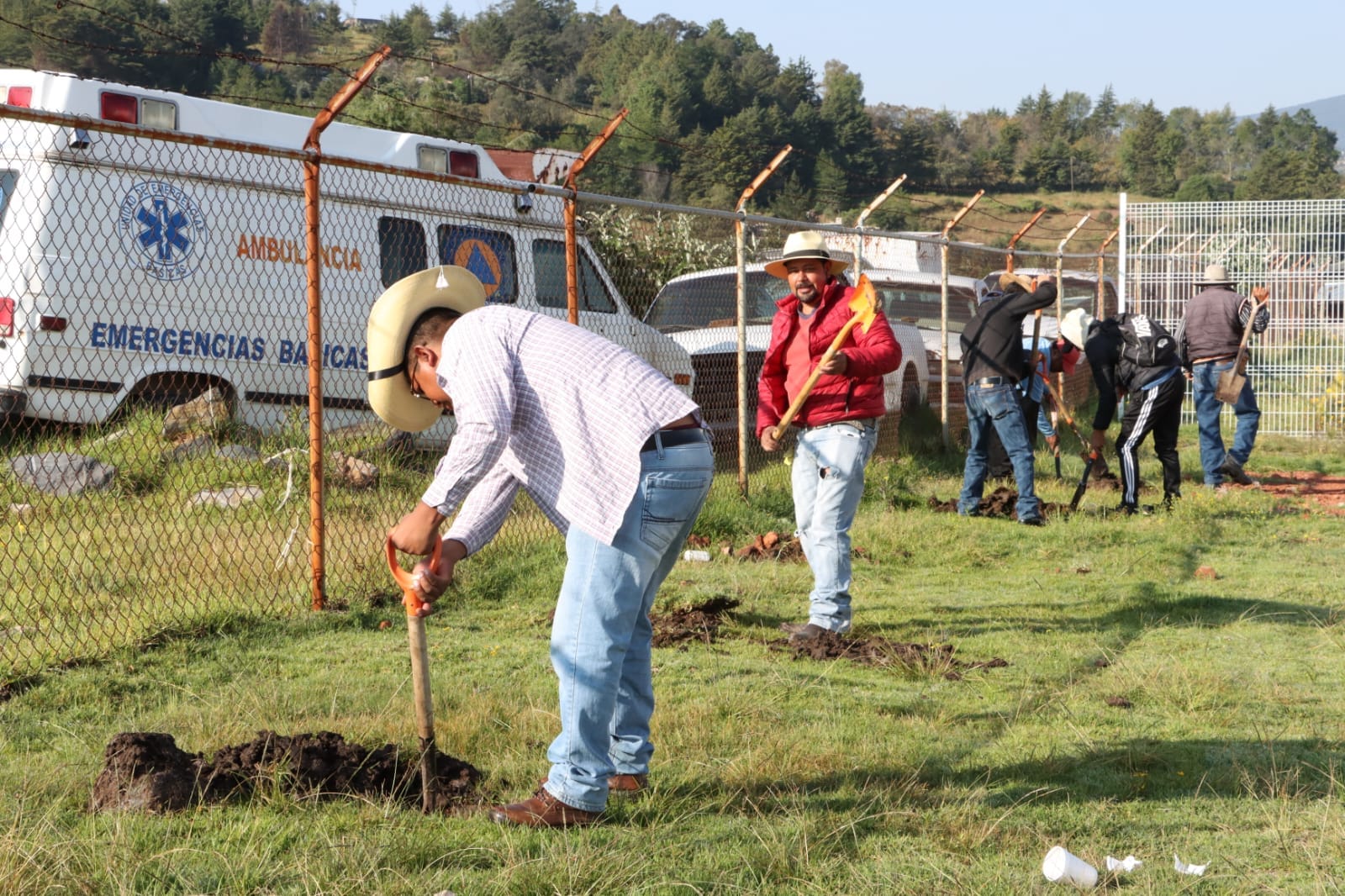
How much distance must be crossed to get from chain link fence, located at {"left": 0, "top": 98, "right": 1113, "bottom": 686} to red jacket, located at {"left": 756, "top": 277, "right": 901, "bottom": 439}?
173cm

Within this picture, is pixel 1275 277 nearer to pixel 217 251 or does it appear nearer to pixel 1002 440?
pixel 1002 440

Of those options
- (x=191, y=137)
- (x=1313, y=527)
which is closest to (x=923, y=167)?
(x=1313, y=527)

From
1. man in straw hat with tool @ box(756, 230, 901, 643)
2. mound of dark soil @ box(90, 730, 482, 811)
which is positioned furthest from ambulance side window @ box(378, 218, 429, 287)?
mound of dark soil @ box(90, 730, 482, 811)

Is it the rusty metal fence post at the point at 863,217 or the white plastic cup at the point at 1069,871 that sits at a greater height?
the rusty metal fence post at the point at 863,217

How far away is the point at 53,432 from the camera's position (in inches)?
322

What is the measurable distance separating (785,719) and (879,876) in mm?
1470

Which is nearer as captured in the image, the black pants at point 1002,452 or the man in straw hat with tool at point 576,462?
the man in straw hat with tool at point 576,462

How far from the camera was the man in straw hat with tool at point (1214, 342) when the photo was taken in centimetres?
1193

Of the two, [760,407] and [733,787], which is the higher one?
[760,407]

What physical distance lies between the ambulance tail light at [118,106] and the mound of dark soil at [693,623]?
14.9ft

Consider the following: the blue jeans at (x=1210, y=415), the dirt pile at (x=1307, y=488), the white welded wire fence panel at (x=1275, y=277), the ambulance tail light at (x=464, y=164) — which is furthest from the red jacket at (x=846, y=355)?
the white welded wire fence panel at (x=1275, y=277)

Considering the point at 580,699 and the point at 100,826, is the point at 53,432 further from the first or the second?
the point at 580,699

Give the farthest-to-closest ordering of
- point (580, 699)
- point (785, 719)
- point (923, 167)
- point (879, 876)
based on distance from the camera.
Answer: point (923, 167)
point (785, 719)
point (580, 699)
point (879, 876)

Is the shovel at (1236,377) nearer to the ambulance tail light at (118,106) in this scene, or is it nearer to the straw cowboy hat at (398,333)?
the ambulance tail light at (118,106)
